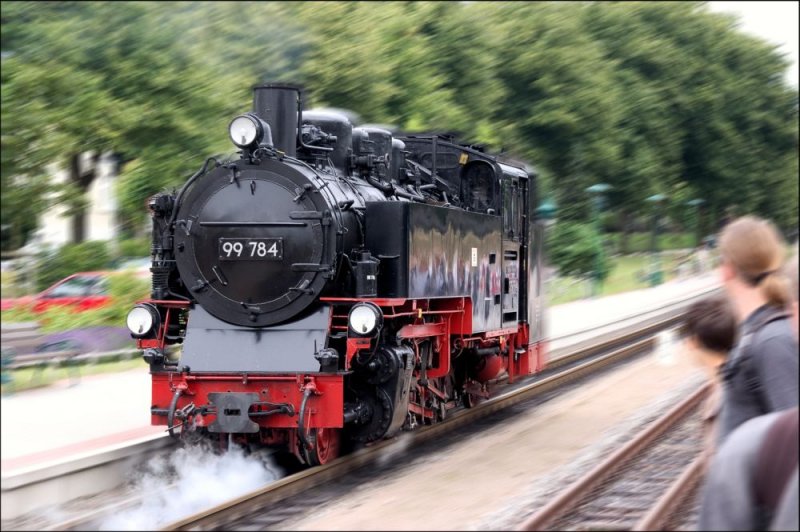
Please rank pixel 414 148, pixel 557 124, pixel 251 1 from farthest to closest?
pixel 557 124 < pixel 251 1 < pixel 414 148

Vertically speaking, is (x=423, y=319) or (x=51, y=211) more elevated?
(x=51, y=211)

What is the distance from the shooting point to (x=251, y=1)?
24.4 m

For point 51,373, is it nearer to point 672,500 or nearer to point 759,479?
point 672,500

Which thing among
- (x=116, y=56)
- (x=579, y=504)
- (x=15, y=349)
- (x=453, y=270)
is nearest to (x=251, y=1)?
(x=116, y=56)

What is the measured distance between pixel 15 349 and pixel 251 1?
1252cm

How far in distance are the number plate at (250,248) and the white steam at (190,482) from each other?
1676mm

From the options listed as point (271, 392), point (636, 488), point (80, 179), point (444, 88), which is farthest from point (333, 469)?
point (444, 88)

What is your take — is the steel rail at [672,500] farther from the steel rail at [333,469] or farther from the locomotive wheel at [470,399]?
the locomotive wheel at [470,399]

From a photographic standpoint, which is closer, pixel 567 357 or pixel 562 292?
pixel 567 357

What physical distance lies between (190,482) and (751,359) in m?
6.20

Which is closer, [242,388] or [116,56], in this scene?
[242,388]

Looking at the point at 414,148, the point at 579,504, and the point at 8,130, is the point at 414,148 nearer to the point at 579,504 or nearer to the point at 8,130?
the point at 579,504

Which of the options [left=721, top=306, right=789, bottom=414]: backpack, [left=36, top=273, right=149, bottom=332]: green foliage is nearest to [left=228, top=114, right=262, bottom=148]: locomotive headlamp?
[left=721, top=306, right=789, bottom=414]: backpack

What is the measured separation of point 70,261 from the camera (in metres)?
22.9
